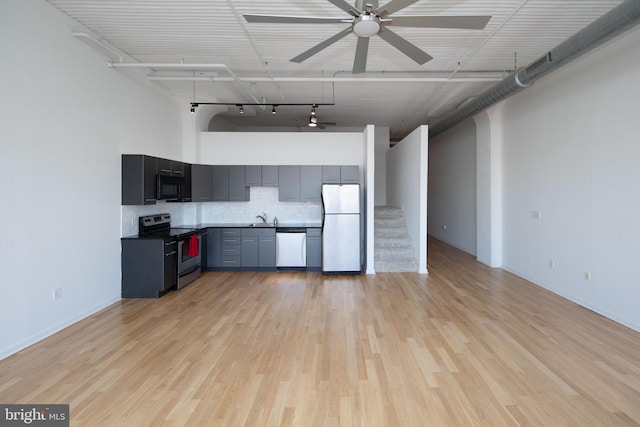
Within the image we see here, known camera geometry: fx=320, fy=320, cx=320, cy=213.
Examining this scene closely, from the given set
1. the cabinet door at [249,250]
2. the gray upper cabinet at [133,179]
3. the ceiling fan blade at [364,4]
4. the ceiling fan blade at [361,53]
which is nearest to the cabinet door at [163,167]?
the gray upper cabinet at [133,179]

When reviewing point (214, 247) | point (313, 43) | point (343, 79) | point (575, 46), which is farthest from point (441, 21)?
point (214, 247)

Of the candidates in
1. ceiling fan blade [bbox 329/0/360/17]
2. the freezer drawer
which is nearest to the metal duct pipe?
ceiling fan blade [bbox 329/0/360/17]

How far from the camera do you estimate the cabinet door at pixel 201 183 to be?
5902mm

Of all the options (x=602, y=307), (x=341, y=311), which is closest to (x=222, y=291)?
(x=341, y=311)

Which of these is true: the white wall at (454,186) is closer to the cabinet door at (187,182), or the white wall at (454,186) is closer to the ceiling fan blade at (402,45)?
the ceiling fan blade at (402,45)

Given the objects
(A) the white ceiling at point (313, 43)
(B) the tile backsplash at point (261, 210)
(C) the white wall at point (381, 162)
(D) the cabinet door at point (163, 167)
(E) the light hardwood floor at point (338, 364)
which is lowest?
(E) the light hardwood floor at point (338, 364)

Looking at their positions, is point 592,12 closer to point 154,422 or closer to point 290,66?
point 290,66

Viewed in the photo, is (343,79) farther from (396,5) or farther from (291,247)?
(291,247)

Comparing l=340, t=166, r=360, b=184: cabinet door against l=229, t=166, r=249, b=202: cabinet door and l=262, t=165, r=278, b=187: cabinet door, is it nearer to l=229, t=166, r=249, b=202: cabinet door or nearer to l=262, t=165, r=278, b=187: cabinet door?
l=262, t=165, r=278, b=187: cabinet door

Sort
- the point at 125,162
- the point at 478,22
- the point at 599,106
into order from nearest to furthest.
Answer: the point at 478,22 < the point at 599,106 < the point at 125,162

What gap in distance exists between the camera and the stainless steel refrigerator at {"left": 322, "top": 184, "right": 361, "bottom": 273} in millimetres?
5719

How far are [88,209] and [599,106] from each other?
6.16 m

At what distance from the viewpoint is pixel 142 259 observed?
4.45 meters

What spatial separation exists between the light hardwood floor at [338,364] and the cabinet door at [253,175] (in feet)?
8.52
